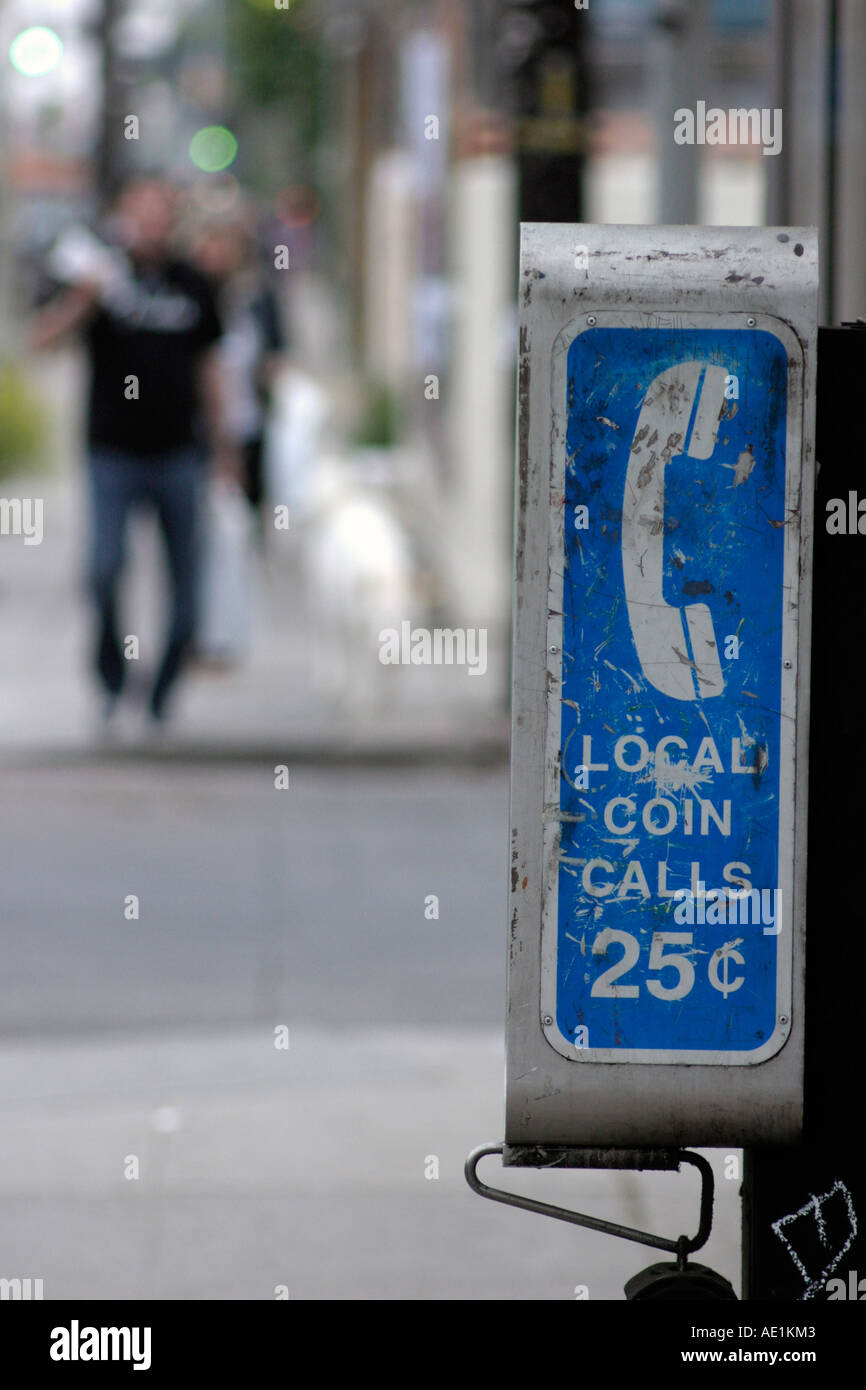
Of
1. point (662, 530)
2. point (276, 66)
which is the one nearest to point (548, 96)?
point (662, 530)

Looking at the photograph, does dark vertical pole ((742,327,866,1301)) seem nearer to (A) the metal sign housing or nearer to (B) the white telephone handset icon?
(A) the metal sign housing

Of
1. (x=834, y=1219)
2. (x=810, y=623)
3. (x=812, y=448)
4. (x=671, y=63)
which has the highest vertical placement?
(x=671, y=63)

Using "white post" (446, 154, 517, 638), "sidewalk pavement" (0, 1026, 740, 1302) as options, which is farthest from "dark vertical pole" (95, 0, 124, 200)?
"sidewalk pavement" (0, 1026, 740, 1302)

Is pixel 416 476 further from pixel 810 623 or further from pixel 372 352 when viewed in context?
pixel 810 623

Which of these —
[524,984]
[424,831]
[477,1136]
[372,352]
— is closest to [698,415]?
[524,984]

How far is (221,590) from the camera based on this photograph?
1066cm

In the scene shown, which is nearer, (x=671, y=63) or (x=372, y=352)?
(x=671, y=63)

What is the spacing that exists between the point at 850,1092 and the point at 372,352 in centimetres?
2226

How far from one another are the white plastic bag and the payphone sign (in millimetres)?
7438

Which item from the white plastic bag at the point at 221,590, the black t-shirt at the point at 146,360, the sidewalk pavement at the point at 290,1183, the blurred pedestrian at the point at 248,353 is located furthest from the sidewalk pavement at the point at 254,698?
the sidewalk pavement at the point at 290,1183

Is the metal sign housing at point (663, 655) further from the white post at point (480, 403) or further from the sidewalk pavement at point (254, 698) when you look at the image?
the white post at point (480, 403)

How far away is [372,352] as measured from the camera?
24984mm

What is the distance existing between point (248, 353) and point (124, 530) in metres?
4.04

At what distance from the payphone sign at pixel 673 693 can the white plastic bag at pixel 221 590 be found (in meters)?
7.44
